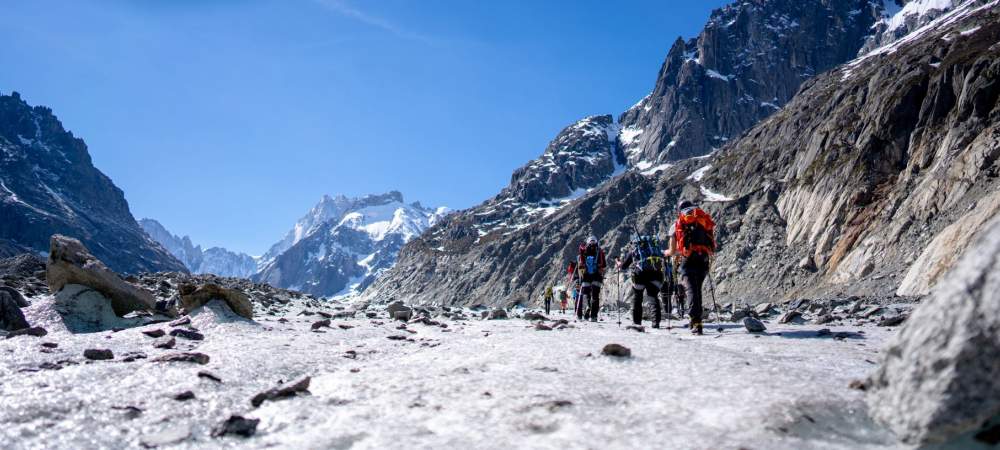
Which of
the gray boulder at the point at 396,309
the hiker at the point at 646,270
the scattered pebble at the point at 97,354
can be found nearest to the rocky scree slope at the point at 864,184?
the hiker at the point at 646,270

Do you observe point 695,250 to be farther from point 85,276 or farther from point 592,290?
point 85,276

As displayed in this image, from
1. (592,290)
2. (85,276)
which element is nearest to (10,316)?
(85,276)

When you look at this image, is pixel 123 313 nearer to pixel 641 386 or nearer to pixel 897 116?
pixel 641 386

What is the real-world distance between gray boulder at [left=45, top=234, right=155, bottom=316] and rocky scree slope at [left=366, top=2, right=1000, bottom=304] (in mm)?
37888

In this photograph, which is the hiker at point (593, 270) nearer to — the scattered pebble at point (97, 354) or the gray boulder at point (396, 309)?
the gray boulder at point (396, 309)

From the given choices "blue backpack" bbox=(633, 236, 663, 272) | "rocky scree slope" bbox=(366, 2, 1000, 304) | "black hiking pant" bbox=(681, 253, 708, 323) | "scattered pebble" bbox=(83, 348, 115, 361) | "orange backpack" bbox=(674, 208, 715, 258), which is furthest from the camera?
"rocky scree slope" bbox=(366, 2, 1000, 304)

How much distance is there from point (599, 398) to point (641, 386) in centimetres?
55

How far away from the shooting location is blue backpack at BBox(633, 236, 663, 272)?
13.2 m

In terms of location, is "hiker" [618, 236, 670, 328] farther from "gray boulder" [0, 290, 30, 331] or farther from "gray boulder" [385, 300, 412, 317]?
"gray boulder" [0, 290, 30, 331]

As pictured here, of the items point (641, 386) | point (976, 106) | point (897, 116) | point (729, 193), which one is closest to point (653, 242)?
point (641, 386)

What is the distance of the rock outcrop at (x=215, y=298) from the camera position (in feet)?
42.1

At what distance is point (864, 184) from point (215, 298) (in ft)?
230

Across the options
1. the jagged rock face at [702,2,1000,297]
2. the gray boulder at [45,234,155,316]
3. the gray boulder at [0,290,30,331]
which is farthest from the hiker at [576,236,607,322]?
the jagged rock face at [702,2,1000,297]

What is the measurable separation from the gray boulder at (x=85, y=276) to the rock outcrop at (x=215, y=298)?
153 centimetres
